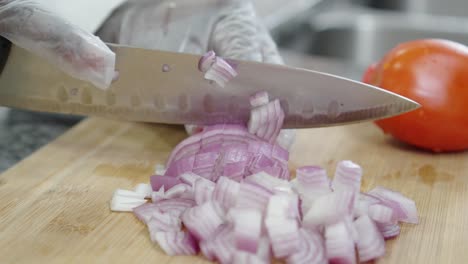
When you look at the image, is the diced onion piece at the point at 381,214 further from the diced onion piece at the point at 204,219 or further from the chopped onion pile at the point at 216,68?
the chopped onion pile at the point at 216,68

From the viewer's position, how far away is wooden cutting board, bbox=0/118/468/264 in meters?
1.01

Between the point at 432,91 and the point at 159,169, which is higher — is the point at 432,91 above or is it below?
above

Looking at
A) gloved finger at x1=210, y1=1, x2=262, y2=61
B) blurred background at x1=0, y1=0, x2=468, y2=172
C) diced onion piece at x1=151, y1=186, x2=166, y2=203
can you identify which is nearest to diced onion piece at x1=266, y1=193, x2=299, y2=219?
diced onion piece at x1=151, y1=186, x2=166, y2=203

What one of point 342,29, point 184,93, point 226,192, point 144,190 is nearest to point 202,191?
point 226,192

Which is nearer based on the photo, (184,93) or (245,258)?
(245,258)

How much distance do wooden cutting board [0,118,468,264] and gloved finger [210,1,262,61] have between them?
21 cm

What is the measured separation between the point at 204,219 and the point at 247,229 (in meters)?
0.09

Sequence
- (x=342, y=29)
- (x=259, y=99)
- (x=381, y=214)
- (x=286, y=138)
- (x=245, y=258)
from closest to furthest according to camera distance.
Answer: (x=245, y=258) → (x=381, y=214) → (x=259, y=99) → (x=286, y=138) → (x=342, y=29)

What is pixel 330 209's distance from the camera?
100cm

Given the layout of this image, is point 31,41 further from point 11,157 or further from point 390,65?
point 390,65

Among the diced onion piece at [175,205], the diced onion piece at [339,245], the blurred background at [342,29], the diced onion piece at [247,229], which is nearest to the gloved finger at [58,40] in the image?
the diced onion piece at [175,205]

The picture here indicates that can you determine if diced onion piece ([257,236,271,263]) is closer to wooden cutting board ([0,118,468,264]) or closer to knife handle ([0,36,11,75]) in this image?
wooden cutting board ([0,118,468,264])

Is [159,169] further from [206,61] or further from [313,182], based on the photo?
[313,182]

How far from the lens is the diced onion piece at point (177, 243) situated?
3.27 ft
